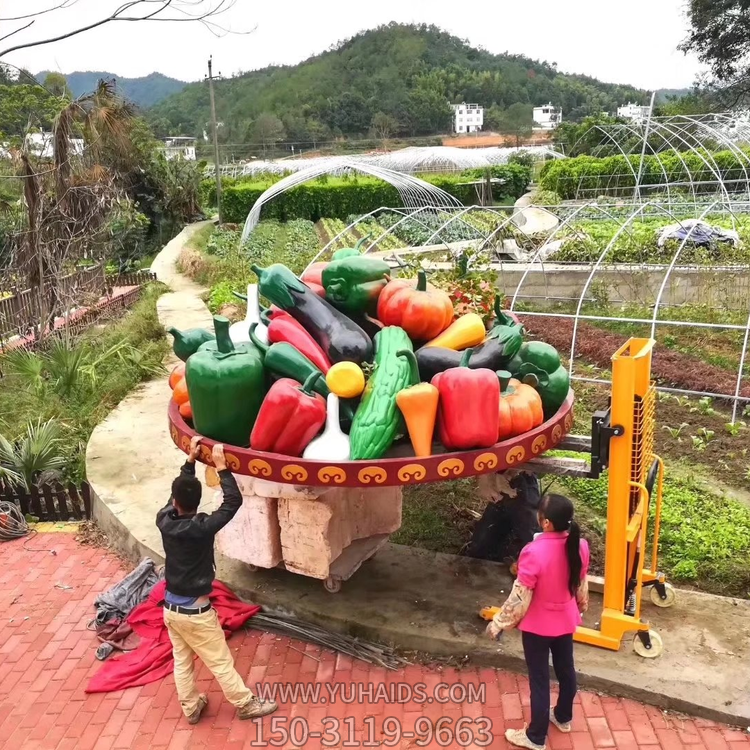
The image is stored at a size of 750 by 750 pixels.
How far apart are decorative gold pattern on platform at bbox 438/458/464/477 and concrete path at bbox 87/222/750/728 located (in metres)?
1.08

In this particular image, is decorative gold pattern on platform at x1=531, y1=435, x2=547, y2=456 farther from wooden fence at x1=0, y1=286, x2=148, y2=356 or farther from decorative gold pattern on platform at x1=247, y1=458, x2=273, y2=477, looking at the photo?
wooden fence at x1=0, y1=286, x2=148, y2=356

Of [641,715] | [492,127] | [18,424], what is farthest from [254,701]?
[492,127]

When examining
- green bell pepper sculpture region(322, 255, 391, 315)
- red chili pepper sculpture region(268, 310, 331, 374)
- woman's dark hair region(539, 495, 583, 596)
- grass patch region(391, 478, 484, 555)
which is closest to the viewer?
woman's dark hair region(539, 495, 583, 596)

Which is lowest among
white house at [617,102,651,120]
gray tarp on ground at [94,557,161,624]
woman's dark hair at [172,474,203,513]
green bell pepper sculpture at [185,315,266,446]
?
gray tarp on ground at [94,557,161,624]

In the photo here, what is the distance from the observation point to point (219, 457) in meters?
3.06

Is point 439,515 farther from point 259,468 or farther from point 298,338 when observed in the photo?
point 259,468

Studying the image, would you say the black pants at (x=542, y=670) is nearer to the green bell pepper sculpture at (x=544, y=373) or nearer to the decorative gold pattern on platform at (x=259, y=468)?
the green bell pepper sculpture at (x=544, y=373)

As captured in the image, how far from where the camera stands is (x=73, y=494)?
535 cm

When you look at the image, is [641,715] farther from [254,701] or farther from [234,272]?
[234,272]

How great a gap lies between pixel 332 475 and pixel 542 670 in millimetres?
1200

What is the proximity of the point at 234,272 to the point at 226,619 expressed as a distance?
38.9 feet

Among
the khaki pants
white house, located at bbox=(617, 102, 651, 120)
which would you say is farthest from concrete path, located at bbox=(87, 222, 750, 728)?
white house, located at bbox=(617, 102, 651, 120)

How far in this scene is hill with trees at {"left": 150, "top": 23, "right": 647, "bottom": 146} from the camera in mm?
75438

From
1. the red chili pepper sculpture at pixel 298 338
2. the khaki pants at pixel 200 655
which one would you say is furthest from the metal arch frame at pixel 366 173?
the khaki pants at pixel 200 655
